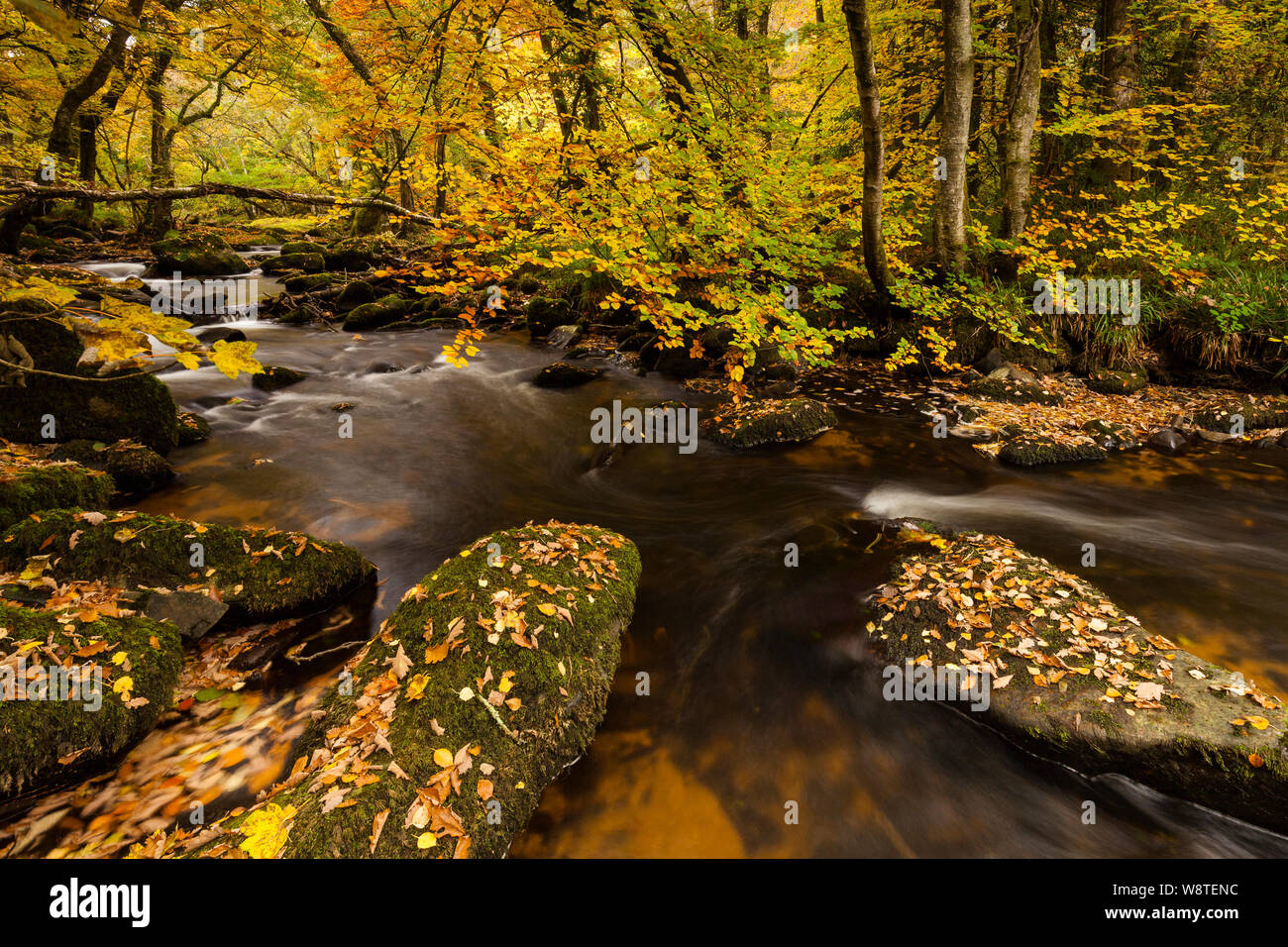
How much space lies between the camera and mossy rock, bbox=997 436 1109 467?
7434 mm

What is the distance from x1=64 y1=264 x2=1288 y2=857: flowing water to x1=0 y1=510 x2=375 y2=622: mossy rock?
729mm

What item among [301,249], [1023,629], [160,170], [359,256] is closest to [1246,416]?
[1023,629]

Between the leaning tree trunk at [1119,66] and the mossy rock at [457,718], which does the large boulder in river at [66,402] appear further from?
the leaning tree trunk at [1119,66]

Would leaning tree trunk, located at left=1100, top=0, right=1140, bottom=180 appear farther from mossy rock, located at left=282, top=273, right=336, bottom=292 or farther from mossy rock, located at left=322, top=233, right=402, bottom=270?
mossy rock, located at left=282, top=273, right=336, bottom=292

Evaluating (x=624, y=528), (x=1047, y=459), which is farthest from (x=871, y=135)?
(x=624, y=528)

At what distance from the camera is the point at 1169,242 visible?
939 cm

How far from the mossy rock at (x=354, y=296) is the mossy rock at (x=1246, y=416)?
18657mm

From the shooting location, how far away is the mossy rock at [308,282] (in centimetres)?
1588

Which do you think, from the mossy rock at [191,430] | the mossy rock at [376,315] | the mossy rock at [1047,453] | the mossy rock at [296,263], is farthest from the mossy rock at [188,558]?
the mossy rock at [296,263]

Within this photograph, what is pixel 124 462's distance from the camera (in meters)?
6.03

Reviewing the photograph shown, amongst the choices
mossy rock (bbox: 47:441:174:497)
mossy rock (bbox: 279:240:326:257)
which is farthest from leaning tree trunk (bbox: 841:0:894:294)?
mossy rock (bbox: 279:240:326:257)

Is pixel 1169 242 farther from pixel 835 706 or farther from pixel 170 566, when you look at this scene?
pixel 170 566

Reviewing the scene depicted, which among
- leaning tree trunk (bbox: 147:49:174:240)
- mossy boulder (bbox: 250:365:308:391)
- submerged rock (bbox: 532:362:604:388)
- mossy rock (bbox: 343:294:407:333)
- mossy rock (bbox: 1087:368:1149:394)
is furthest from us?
leaning tree trunk (bbox: 147:49:174:240)

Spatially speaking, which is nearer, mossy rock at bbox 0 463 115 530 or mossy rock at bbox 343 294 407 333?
mossy rock at bbox 0 463 115 530
